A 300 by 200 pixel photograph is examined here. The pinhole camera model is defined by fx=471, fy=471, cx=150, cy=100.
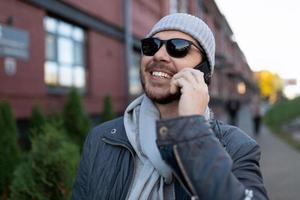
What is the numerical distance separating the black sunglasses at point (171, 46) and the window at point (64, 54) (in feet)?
30.5

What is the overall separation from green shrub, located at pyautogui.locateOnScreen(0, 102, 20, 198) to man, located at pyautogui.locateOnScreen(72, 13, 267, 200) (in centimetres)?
419

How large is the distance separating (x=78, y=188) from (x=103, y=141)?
0.23 metres

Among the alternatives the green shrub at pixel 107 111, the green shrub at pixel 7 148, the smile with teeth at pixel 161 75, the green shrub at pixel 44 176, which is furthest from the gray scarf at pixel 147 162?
the green shrub at pixel 107 111

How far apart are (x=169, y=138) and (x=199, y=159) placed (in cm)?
11

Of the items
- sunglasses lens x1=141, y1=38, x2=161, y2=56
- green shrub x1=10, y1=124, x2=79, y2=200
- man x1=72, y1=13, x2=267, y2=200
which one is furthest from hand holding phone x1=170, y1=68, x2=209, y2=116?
green shrub x1=10, y1=124, x2=79, y2=200

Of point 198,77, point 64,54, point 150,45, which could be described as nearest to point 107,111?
point 64,54

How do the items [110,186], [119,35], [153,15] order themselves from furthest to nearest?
[153,15]
[119,35]
[110,186]

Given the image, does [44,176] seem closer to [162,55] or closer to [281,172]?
[162,55]

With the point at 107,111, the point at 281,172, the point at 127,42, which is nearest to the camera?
the point at 281,172

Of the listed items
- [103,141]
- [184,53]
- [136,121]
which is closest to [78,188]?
[103,141]

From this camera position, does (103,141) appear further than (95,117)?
No

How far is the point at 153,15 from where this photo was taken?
19.9m

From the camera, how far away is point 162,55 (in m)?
1.81

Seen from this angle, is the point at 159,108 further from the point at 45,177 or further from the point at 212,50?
the point at 45,177
